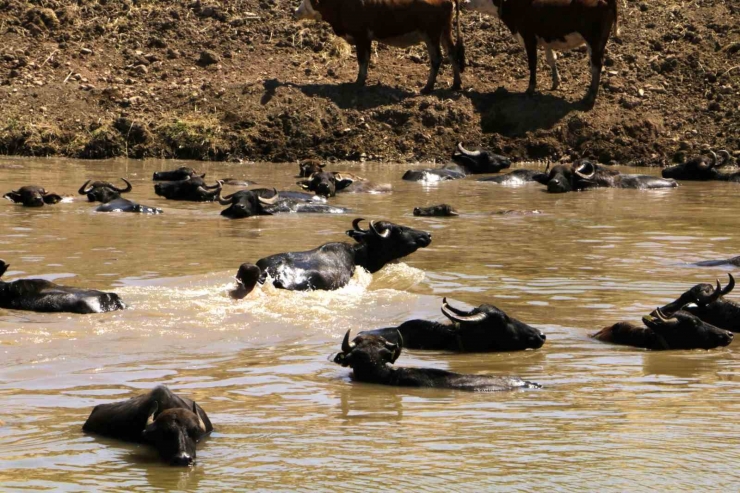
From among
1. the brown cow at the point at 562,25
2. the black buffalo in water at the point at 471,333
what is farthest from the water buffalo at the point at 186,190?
the brown cow at the point at 562,25

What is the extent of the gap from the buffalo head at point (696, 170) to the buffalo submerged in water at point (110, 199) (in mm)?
8891

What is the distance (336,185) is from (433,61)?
6.64 meters

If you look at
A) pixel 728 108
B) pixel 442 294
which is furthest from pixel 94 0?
pixel 442 294

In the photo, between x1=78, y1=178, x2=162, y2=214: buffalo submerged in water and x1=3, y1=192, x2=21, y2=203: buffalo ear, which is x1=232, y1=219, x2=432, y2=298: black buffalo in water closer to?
x1=78, y1=178, x2=162, y2=214: buffalo submerged in water

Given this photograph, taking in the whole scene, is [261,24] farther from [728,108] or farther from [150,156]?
[728,108]

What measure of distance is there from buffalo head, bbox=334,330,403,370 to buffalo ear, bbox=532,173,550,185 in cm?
1159

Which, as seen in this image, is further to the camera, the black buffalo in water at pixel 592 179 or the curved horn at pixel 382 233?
the black buffalo in water at pixel 592 179

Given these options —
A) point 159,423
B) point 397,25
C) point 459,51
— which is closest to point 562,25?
point 459,51

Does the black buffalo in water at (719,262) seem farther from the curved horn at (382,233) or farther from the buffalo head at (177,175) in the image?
the buffalo head at (177,175)

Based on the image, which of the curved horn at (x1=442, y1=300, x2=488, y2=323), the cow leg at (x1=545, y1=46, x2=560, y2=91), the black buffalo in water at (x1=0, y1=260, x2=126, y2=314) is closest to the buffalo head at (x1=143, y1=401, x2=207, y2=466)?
the curved horn at (x1=442, y1=300, x2=488, y2=323)

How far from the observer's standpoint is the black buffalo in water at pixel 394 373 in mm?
6223

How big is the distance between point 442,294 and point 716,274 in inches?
91.9

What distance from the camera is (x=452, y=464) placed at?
484 centimetres

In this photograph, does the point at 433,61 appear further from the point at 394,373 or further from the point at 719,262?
the point at 394,373
